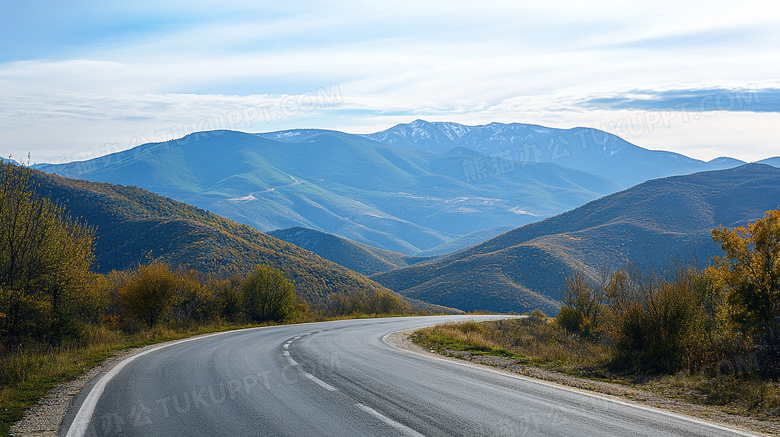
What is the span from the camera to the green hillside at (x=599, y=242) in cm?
8281

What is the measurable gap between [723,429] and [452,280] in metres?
89.3

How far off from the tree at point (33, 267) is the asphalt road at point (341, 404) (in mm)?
3725

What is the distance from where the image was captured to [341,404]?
6.70 meters

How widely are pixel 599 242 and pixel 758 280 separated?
307 ft

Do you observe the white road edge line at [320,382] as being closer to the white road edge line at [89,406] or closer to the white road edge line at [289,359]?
the white road edge line at [289,359]

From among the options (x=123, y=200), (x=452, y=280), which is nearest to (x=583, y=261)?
(x=452, y=280)

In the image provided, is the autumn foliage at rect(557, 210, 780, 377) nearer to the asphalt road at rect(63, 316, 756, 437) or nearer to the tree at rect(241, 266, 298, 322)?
the asphalt road at rect(63, 316, 756, 437)

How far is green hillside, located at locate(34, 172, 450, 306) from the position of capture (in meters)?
58.7

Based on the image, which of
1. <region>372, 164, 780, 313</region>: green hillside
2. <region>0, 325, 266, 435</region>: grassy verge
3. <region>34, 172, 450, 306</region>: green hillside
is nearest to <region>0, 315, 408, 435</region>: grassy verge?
<region>0, 325, 266, 435</region>: grassy verge

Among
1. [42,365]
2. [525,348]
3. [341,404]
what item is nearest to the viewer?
[341,404]

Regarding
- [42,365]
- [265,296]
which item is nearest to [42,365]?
[42,365]

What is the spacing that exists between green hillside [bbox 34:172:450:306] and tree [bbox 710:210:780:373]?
48663 millimetres

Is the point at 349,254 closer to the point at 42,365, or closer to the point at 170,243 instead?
the point at 170,243

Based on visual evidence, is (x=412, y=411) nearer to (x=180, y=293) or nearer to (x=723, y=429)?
(x=723, y=429)
